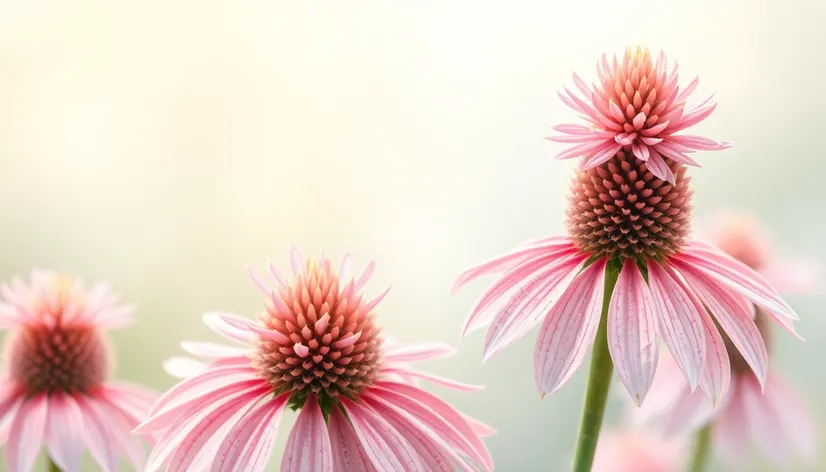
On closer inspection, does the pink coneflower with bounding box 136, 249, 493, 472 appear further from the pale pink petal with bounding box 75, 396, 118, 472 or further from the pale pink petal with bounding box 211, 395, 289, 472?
the pale pink petal with bounding box 75, 396, 118, 472

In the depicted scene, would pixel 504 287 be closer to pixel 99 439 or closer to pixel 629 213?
pixel 629 213

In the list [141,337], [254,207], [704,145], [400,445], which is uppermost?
[254,207]

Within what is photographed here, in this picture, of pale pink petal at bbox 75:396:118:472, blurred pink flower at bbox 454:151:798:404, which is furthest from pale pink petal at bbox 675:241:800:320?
pale pink petal at bbox 75:396:118:472

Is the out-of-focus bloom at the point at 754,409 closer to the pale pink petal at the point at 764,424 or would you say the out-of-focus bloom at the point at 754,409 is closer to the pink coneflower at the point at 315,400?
the pale pink petal at the point at 764,424

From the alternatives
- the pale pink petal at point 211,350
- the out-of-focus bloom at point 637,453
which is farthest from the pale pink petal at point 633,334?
the out-of-focus bloom at point 637,453

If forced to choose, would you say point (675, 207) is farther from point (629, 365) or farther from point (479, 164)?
point (479, 164)

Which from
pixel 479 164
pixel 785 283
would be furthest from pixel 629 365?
pixel 479 164

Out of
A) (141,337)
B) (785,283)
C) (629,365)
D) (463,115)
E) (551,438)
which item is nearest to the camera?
(629,365)
